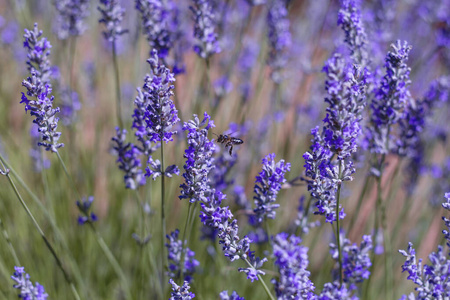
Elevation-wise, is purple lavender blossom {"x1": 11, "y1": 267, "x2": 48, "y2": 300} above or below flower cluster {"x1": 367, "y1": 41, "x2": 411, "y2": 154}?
below

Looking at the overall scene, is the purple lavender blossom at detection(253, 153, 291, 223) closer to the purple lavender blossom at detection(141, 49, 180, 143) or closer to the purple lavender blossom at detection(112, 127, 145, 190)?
the purple lavender blossom at detection(141, 49, 180, 143)

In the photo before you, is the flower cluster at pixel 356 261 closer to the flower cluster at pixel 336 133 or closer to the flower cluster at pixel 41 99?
the flower cluster at pixel 336 133

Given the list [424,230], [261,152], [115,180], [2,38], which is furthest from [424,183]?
[2,38]

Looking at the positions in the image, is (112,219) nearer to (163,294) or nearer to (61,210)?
(61,210)

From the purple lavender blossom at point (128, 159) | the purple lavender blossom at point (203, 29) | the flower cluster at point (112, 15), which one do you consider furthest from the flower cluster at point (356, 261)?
the flower cluster at point (112, 15)

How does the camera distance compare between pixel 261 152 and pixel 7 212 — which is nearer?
pixel 7 212

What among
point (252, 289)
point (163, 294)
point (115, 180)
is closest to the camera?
point (163, 294)

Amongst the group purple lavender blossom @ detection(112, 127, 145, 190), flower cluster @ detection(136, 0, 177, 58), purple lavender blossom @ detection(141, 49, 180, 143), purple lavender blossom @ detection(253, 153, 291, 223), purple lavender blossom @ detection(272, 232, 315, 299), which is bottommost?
purple lavender blossom @ detection(272, 232, 315, 299)

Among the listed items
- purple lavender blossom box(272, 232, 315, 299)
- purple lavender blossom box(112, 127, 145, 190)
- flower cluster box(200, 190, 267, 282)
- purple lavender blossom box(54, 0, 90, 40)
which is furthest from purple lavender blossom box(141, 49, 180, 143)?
purple lavender blossom box(54, 0, 90, 40)
